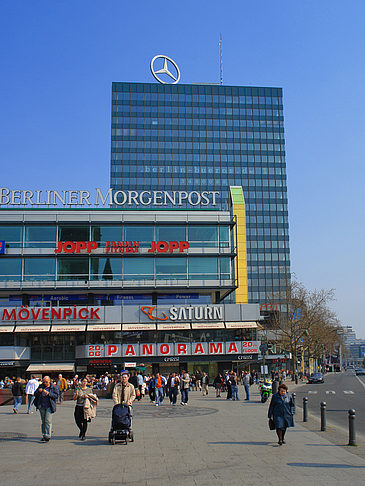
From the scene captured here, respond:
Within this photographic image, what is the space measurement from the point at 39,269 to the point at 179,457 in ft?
131

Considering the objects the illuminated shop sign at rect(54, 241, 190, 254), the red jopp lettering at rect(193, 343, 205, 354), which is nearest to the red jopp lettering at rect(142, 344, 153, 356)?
the red jopp lettering at rect(193, 343, 205, 354)

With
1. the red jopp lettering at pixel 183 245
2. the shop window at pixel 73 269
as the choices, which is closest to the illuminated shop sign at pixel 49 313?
the shop window at pixel 73 269

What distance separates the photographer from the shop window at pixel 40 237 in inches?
1973

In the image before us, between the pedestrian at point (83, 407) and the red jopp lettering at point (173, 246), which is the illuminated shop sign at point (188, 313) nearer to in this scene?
the red jopp lettering at point (173, 246)

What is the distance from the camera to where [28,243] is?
50.1m

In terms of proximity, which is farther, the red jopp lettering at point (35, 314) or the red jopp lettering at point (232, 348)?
the red jopp lettering at point (232, 348)

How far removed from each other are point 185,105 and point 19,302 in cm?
7683

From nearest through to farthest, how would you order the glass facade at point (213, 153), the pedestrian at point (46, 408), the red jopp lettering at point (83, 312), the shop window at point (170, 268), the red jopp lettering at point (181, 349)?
the pedestrian at point (46, 408) < the red jopp lettering at point (83, 312) < the red jopp lettering at point (181, 349) < the shop window at point (170, 268) < the glass facade at point (213, 153)

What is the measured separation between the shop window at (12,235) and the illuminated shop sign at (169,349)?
11195 mm

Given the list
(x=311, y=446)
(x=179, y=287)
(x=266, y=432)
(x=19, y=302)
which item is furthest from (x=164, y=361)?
(x=311, y=446)

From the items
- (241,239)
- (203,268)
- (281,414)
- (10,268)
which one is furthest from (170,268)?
(281,414)

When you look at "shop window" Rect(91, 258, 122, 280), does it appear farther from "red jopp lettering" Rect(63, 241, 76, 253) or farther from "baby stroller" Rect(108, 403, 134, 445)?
"baby stroller" Rect(108, 403, 134, 445)

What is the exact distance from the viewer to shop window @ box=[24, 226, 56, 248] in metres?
50.1

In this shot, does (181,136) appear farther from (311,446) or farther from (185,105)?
(311,446)
